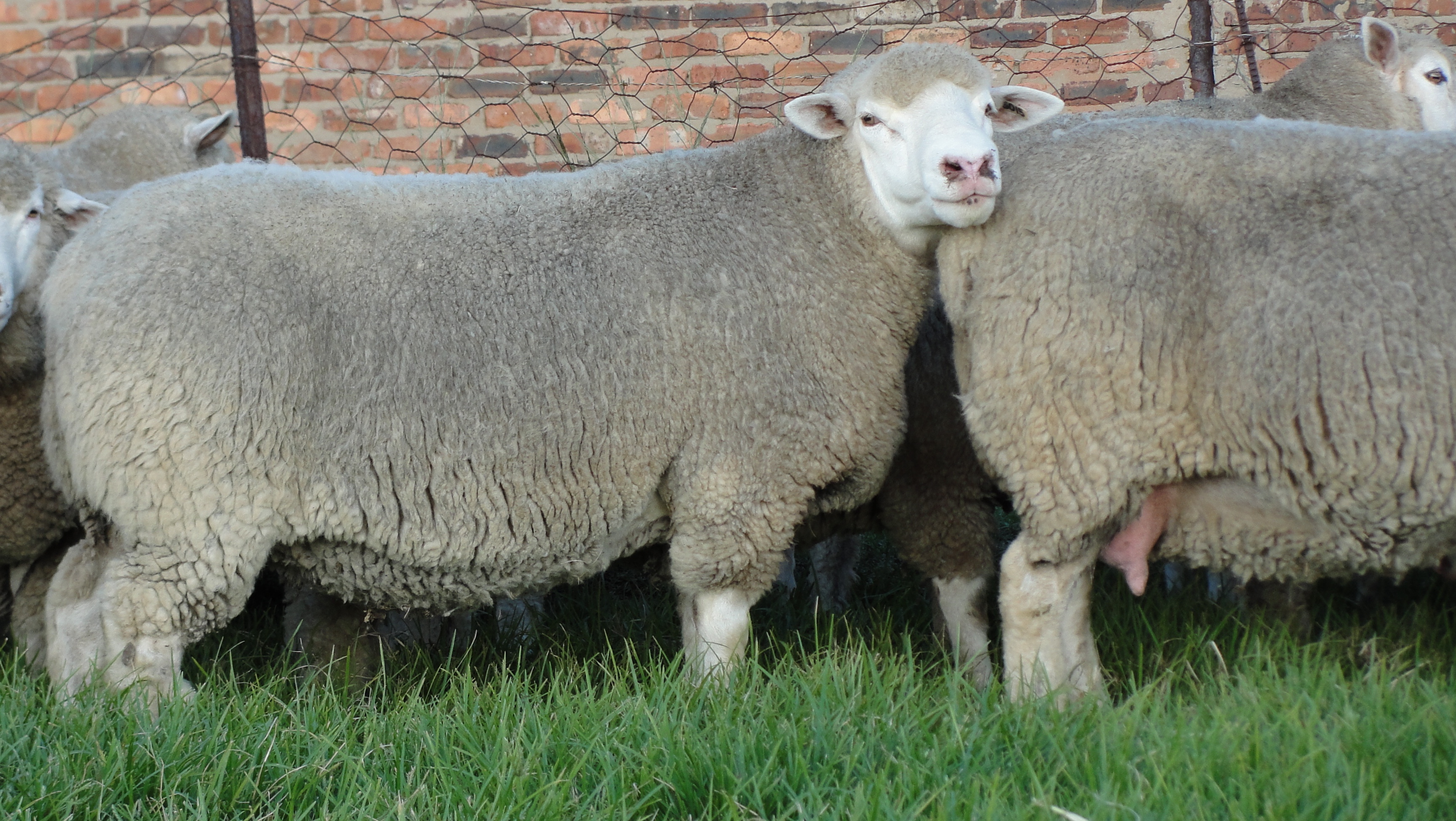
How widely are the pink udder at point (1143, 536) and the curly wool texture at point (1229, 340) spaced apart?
0.10 ft

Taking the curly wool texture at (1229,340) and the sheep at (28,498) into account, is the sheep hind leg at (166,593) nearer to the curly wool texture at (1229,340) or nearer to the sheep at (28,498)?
the sheep at (28,498)

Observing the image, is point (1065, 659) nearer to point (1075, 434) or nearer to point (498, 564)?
point (1075, 434)

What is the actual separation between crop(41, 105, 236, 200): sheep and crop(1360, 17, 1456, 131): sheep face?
347 centimetres

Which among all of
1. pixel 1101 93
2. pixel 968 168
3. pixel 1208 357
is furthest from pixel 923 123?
pixel 1101 93

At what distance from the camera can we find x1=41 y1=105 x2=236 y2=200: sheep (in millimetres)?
4180

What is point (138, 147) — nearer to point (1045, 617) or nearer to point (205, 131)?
point (205, 131)

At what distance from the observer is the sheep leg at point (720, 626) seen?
2775 millimetres

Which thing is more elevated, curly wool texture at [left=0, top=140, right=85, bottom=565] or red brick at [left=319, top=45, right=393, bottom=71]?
red brick at [left=319, top=45, right=393, bottom=71]

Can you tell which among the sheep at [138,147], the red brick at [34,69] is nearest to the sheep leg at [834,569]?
the sheep at [138,147]

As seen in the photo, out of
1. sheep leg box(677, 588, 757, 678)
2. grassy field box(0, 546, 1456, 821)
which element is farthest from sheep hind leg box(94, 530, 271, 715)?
Answer: sheep leg box(677, 588, 757, 678)

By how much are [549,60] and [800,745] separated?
11.5 feet

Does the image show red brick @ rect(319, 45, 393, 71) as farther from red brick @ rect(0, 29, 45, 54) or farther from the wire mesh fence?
red brick @ rect(0, 29, 45, 54)

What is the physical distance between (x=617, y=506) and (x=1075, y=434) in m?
0.91

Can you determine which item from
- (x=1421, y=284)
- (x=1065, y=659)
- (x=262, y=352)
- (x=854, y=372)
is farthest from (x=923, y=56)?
(x=262, y=352)
